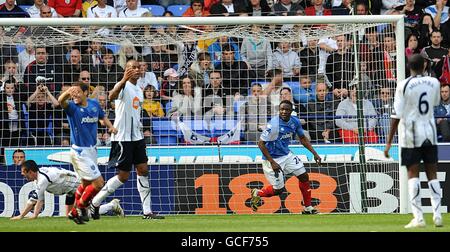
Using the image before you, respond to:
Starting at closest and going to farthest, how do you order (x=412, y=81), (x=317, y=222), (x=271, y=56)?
1. (x=412, y=81)
2. (x=317, y=222)
3. (x=271, y=56)

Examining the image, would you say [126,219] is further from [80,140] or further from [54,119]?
[54,119]

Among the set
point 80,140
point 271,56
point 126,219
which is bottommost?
point 126,219

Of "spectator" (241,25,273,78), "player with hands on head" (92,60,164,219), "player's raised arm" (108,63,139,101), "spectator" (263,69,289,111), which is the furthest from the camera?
"spectator" (263,69,289,111)

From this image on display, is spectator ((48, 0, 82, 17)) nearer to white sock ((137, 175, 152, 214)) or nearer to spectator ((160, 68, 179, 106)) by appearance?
spectator ((160, 68, 179, 106))

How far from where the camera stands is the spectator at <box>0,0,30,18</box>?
82.4 ft

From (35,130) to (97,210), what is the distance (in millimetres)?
4071

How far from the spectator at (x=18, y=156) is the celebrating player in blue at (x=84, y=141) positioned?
11.4ft

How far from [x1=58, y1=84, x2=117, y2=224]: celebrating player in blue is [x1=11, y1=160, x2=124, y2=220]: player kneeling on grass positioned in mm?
1352

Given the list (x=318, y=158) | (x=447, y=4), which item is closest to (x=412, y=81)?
A: (x=318, y=158)

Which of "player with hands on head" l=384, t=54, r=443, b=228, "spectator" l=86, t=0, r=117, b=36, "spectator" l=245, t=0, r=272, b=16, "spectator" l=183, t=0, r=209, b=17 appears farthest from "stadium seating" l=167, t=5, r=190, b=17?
"player with hands on head" l=384, t=54, r=443, b=228

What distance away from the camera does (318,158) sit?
20.1 metres

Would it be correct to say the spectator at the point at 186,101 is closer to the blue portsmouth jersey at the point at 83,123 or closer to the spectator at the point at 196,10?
the spectator at the point at 196,10

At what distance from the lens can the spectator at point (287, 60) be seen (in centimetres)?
2258

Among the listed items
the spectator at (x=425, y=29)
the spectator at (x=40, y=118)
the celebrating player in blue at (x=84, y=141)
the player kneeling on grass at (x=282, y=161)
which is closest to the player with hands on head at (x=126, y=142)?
the celebrating player in blue at (x=84, y=141)
